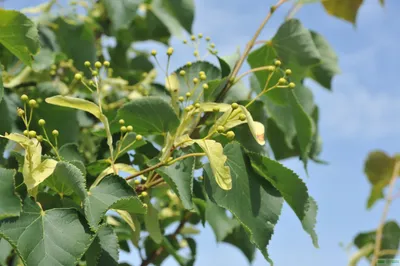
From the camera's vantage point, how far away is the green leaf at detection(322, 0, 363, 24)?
1.84m

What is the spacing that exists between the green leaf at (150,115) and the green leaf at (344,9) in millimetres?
814

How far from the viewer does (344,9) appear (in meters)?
1.84

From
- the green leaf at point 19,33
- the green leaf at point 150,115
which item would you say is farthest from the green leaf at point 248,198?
the green leaf at point 19,33

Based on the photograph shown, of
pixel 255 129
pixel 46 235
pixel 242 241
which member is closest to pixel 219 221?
pixel 242 241

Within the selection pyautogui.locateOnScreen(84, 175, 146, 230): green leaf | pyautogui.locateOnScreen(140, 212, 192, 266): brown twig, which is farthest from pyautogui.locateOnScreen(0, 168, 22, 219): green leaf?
pyautogui.locateOnScreen(140, 212, 192, 266): brown twig

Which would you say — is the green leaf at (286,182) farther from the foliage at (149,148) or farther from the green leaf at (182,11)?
the green leaf at (182,11)

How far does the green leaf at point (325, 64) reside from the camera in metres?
1.82

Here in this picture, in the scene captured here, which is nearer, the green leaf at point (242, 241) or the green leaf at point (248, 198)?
the green leaf at point (248, 198)

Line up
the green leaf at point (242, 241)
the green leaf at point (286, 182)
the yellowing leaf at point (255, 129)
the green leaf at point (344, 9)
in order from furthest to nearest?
1. the green leaf at point (242, 241)
2. the green leaf at point (344, 9)
3. the green leaf at point (286, 182)
4. the yellowing leaf at point (255, 129)

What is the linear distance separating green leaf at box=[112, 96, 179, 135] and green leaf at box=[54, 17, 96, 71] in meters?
0.79

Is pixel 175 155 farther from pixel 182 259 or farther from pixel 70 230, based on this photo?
pixel 182 259

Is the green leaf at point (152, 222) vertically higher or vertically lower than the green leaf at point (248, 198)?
lower

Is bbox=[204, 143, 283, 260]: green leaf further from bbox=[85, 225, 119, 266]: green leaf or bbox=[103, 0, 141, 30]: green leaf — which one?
bbox=[103, 0, 141, 30]: green leaf

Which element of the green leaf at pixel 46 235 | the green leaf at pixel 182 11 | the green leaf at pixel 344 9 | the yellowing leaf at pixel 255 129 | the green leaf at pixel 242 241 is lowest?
the green leaf at pixel 242 241
